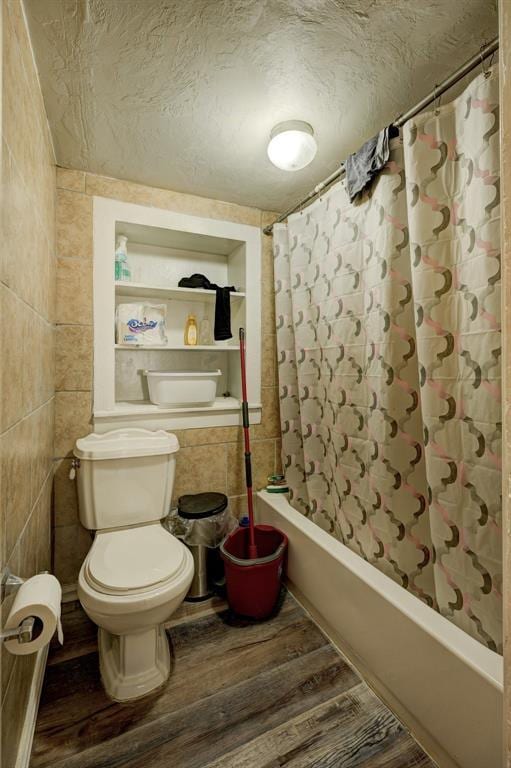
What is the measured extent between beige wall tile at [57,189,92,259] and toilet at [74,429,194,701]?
92 centimetres

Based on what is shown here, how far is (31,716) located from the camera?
115cm

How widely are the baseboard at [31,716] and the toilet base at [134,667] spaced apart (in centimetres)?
21

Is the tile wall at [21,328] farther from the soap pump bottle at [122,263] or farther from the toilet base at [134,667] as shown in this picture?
the soap pump bottle at [122,263]

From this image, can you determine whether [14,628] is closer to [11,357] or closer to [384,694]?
[11,357]

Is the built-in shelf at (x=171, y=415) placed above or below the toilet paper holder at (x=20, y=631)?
above

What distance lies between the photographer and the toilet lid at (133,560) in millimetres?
1259

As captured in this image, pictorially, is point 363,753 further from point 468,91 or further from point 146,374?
point 468,91

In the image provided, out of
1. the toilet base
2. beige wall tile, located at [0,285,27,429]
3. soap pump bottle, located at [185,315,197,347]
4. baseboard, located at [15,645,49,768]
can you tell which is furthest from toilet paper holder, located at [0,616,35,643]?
soap pump bottle, located at [185,315,197,347]

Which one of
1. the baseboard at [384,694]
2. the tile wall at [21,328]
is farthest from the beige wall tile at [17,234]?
the baseboard at [384,694]

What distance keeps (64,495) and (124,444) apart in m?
0.43

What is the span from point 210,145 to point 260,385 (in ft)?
4.09

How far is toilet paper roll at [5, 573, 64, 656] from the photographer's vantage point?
771 millimetres

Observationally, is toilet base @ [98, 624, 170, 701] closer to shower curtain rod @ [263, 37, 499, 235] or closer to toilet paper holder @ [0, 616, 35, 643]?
toilet paper holder @ [0, 616, 35, 643]

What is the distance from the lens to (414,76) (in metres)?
1.23
